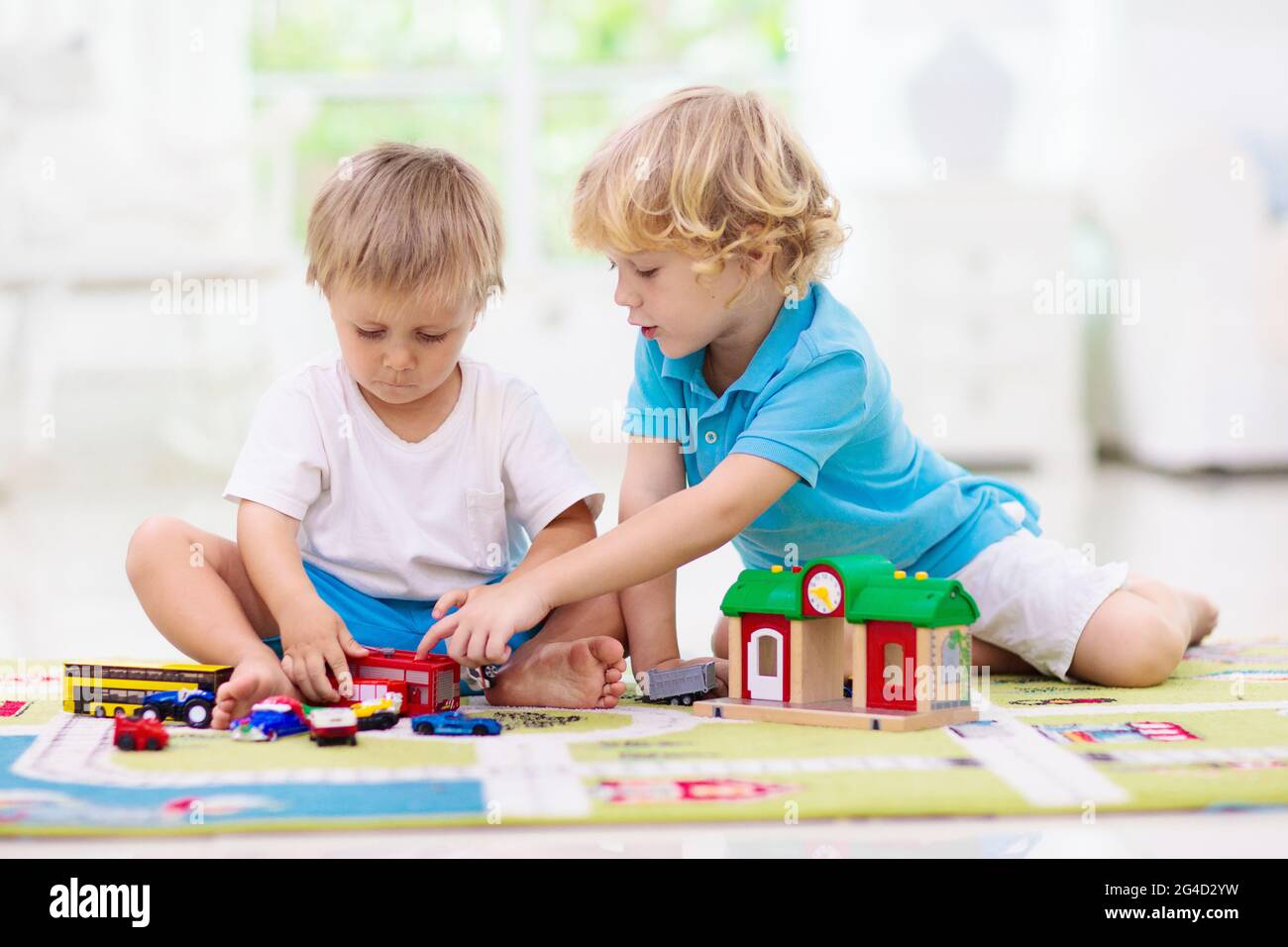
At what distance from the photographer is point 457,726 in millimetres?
1001

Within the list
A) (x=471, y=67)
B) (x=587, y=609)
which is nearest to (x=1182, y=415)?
(x=471, y=67)

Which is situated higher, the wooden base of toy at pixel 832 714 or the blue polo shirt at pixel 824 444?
the blue polo shirt at pixel 824 444

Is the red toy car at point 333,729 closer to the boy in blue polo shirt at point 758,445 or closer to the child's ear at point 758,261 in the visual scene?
the boy in blue polo shirt at point 758,445

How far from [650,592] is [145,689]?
1.36 feet

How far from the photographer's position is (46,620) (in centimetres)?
168

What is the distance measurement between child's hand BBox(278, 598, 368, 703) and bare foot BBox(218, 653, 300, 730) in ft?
0.04

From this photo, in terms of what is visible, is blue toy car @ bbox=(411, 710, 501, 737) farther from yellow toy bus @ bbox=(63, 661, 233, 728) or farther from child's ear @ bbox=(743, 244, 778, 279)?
child's ear @ bbox=(743, 244, 778, 279)

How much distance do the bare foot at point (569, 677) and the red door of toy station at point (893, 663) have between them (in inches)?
7.8

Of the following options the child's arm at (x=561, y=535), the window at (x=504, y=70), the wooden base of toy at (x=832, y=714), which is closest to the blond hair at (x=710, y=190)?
the child's arm at (x=561, y=535)

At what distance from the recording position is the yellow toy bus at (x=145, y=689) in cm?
104

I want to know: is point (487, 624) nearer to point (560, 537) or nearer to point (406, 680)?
point (406, 680)
